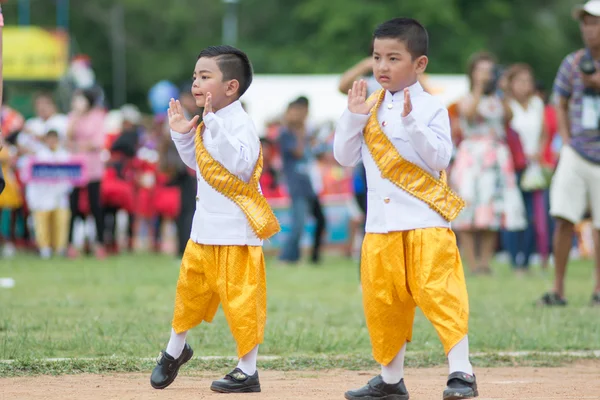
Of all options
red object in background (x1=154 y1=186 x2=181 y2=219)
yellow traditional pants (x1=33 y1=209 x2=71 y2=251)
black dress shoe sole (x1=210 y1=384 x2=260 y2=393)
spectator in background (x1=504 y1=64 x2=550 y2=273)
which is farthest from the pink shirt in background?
black dress shoe sole (x1=210 y1=384 x2=260 y2=393)

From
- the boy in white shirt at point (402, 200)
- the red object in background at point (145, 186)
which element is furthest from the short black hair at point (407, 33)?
the red object in background at point (145, 186)

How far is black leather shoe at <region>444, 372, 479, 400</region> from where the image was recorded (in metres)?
5.17

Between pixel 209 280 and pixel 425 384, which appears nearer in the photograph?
pixel 209 280

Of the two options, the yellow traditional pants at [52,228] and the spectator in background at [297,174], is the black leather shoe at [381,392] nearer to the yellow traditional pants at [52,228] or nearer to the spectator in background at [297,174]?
the spectator in background at [297,174]

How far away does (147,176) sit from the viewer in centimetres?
1759

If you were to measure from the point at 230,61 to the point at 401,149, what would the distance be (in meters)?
1.01

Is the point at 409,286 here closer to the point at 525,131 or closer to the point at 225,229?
the point at 225,229

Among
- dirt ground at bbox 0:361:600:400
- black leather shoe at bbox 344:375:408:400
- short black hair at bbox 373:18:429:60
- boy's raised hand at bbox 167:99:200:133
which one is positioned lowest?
dirt ground at bbox 0:361:600:400

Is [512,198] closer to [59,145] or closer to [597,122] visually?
[597,122]

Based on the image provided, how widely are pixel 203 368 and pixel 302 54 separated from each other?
128 ft

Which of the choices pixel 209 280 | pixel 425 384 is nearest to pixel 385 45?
pixel 209 280

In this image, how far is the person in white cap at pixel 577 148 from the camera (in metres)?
9.26

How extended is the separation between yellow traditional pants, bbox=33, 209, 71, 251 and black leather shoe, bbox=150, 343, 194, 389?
32.6ft

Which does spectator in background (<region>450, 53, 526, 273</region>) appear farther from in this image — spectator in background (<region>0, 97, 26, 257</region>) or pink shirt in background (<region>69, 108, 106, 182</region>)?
spectator in background (<region>0, 97, 26, 257</region>)
